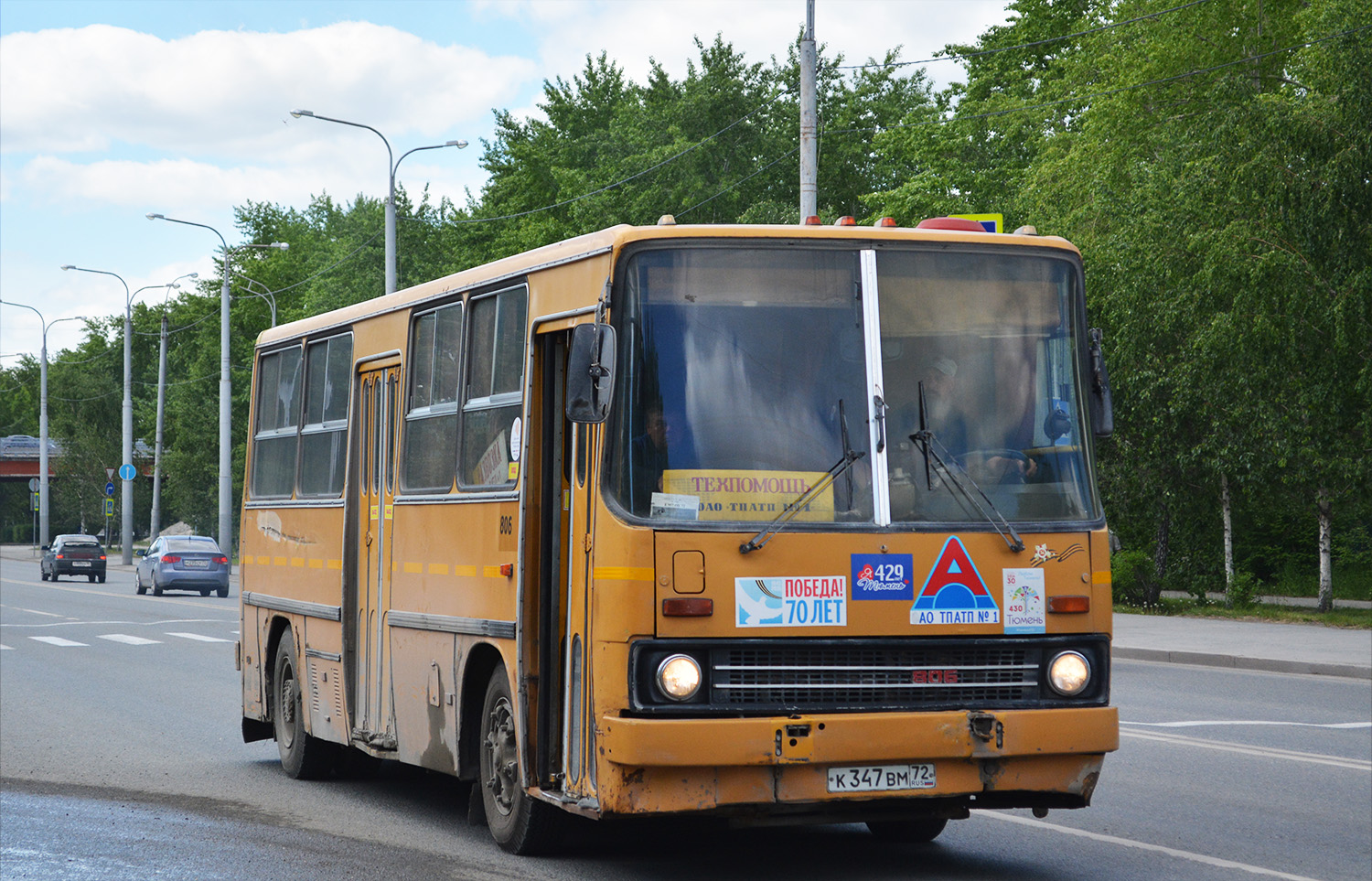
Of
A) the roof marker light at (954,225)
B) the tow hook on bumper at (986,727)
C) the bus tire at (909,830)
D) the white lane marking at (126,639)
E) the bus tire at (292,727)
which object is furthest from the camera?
the white lane marking at (126,639)

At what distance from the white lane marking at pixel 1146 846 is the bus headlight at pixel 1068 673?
132 centimetres

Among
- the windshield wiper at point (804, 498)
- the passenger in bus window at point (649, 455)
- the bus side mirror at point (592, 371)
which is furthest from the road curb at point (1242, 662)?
the bus side mirror at point (592, 371)

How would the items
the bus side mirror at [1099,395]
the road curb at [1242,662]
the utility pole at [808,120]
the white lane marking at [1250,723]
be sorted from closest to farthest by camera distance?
the bus side mirror at [1099,395] < the white lane marking at [1250,723] < the road curb at [1242,662] < the utility pole at [808,120]

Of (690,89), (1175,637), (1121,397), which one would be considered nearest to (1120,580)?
(1121,397)

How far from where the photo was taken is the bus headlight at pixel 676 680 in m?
6.86

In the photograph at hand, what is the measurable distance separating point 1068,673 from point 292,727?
20.6 feet

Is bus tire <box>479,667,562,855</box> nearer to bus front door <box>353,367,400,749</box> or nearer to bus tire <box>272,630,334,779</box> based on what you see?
bus front door <box>353,367,400,749</box>

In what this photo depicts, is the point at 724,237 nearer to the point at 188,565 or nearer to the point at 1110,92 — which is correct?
the point at 1110,92

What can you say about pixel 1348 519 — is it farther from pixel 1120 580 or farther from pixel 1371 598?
pixel 1120 580

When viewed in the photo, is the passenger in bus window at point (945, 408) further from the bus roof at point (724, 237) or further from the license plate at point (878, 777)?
the license plate at point (878, 777)

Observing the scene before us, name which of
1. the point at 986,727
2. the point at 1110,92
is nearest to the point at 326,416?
the point at 986,727

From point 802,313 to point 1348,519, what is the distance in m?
32.1

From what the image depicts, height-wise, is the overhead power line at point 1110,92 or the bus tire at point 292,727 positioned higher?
the overhead power line at point 1110,92

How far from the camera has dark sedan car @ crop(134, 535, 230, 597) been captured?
43406 millimetres
